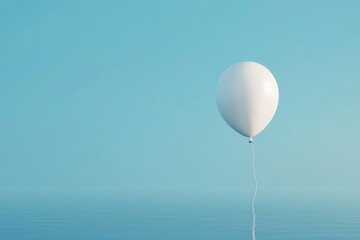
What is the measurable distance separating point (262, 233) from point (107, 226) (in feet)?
23.9

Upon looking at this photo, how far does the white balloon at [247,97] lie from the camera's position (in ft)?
50.2

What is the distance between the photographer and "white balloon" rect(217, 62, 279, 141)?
15305 millimetres

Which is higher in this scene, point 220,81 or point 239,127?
point 220,81

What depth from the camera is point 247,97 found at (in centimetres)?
1527

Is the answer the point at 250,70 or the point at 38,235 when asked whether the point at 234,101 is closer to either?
the point at 250,70

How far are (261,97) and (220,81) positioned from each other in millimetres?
1375

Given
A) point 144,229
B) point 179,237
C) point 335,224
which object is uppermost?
point 335,224

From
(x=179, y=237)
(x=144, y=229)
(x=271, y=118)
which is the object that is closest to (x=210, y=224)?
(x=144, y=229)

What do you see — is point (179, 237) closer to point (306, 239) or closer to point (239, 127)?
point (306, 239)

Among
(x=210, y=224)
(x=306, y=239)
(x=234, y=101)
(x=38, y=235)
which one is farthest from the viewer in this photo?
(x=210, y=224)

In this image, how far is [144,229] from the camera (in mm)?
23750

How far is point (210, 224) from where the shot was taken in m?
25.8

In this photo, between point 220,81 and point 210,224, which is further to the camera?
point 210,224

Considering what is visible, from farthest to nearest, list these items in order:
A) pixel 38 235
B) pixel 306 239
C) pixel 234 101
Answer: pixel 38 235
pixel 306 239
pixel 234 101
